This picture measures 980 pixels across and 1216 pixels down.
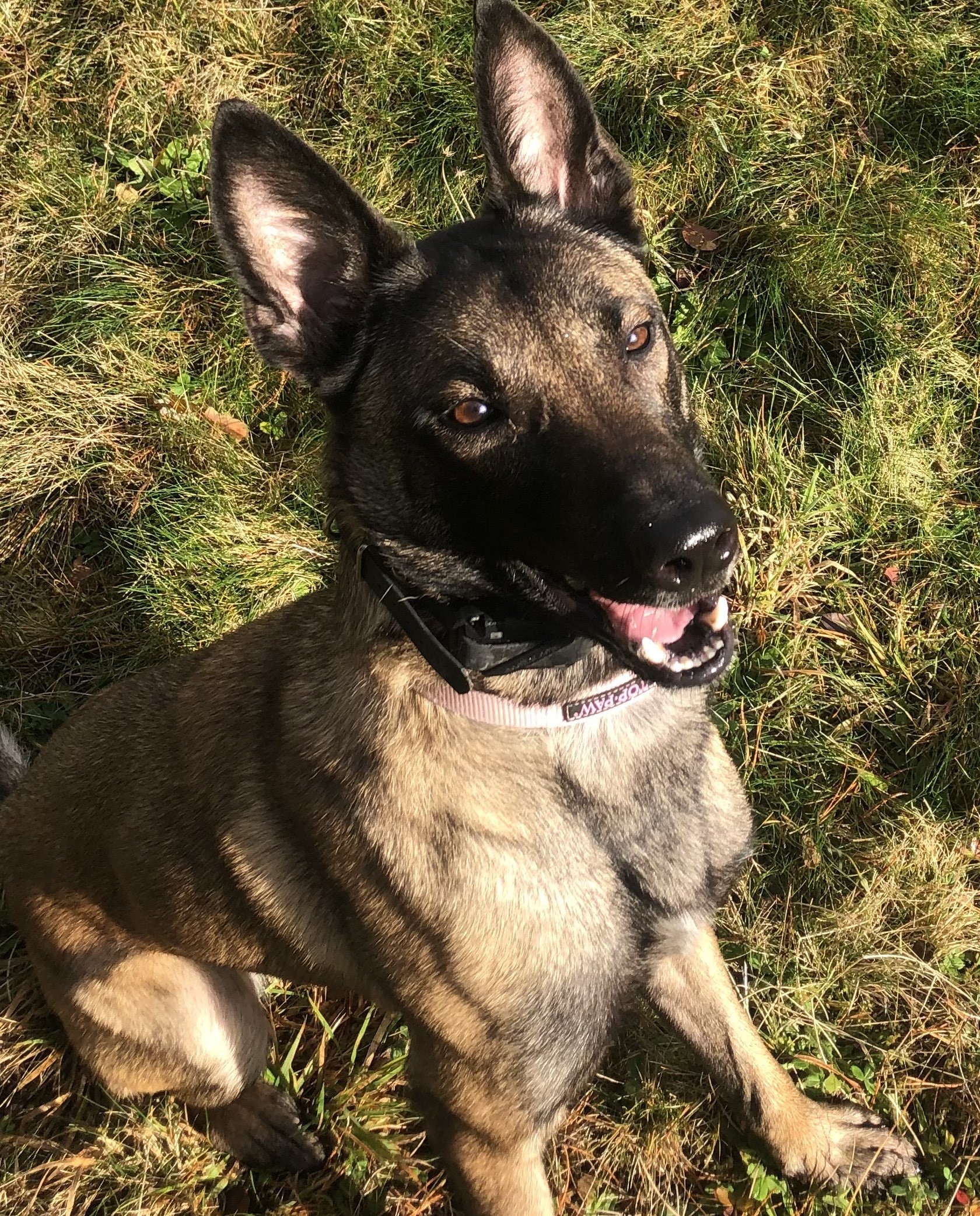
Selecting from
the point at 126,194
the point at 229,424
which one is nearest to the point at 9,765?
the point at 229,424

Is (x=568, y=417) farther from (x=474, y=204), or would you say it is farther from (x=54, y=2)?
(x=54, y=2)

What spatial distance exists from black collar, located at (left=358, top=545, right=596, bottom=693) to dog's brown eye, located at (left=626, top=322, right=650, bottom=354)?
2.31 feet

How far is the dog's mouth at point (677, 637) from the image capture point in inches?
95.4

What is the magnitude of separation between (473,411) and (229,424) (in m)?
2.90

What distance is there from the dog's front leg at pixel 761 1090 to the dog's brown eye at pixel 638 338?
197cm

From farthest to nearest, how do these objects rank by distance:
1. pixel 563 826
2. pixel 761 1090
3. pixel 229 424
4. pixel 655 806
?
pixel 229 424 → pixel 761 1090 → pixel 655 806 → pixel 563 826

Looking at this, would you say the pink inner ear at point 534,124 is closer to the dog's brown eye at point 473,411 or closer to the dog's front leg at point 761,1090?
the dog's brown eye at point 473,411

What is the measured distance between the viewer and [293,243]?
2.60 meters

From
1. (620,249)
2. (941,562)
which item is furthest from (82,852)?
(941,562)

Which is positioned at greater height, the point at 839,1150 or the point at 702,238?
the point at 702,238

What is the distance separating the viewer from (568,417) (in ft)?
7.90

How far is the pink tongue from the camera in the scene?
2436 millimetres

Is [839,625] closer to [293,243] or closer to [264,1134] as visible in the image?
[293,243]

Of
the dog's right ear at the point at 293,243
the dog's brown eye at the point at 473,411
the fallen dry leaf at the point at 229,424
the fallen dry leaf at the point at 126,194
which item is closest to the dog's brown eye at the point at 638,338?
the dog's brown eye at the point at 473,411
